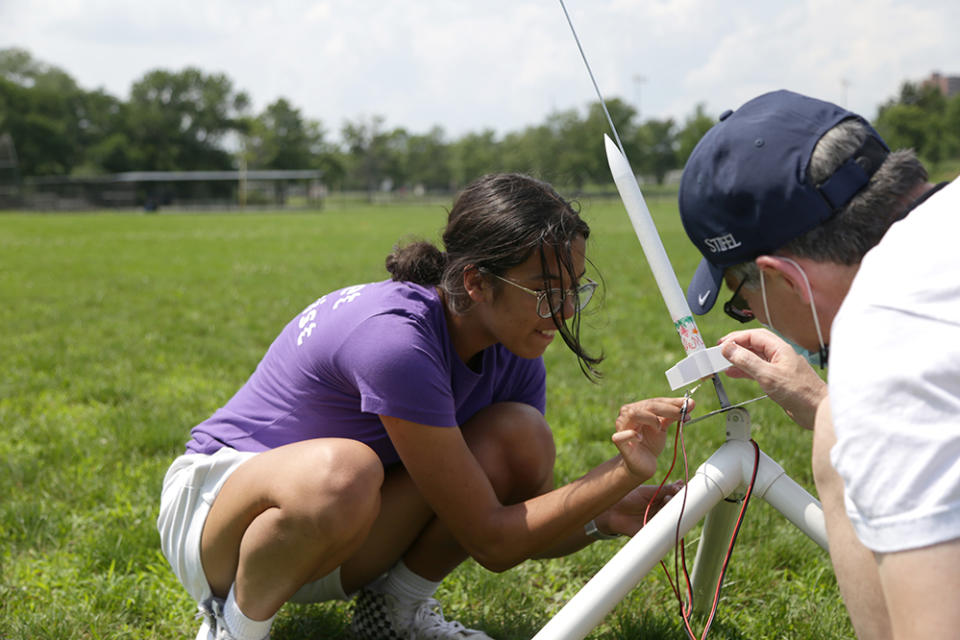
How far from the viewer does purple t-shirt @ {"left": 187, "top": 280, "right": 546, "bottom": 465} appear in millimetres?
2027

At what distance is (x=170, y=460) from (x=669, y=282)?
9.23ft

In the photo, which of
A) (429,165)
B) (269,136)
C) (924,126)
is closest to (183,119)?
(269,136)

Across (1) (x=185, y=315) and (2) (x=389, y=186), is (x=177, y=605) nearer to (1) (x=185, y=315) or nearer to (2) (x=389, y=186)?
(1) (x=185, y=315)

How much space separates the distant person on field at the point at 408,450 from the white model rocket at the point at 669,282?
0.09m

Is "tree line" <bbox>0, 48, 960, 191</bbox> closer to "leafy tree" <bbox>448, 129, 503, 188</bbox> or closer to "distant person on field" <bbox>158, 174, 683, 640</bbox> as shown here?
"leafy tree" <bbox>448, 129, 503, 188</bbox>

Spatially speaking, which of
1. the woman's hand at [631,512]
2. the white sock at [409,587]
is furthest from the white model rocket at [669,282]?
the white sock at [409,587]

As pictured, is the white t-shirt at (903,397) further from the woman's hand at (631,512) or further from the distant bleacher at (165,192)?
the distant bleacher at (165,192)

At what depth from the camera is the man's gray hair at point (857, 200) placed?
1.44 metres

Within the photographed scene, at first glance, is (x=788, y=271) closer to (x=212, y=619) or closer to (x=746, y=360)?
(x=746, y=360)

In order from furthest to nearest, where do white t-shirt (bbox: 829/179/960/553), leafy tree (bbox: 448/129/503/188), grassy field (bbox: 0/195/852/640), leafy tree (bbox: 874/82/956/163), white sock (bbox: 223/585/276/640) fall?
1. leafy tree (bbox: 448/129/503/188)
2. leafy tree (bbox: 874/82/956/163)
3. grassy field (bbox: 0/195/852/640)
4. white sock (bbox: 223/585/276/640)
5. white t-shirt (bbox: 829/179/960/553)

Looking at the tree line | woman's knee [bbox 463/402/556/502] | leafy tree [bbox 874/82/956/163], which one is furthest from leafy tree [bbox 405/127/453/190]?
woman's knee [bbox 463/402/556/502]

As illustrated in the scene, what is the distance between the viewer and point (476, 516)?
209cm

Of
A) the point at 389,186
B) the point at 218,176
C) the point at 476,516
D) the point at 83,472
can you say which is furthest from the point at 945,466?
the point at 389,186

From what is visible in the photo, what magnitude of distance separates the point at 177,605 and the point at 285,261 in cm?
1128
